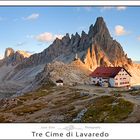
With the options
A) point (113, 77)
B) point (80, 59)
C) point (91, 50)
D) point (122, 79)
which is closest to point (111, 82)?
point (122, 79)

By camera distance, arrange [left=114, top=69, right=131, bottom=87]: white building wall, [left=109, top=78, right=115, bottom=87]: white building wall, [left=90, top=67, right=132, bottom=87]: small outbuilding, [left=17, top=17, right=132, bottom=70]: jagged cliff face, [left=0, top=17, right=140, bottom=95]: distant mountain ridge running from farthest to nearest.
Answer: [left=17, top=17, right=132, bottom=70]: jagged cliff face → [left=0, top=17, right=140, bottom=95]: distant mountain ridge → [left=109, top=78, right=115, bottom=87]: white building wall → [left=114, top=69, right=131, bottom=87]: white building wall → [left=90, top=67, right=132, bottom=87]: small outbuilding

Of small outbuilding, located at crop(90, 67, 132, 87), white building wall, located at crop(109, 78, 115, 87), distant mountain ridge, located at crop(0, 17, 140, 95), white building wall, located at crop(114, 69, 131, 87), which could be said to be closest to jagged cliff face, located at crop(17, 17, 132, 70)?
distant mountain ridge, located at crop(0, 17, 140, 95)

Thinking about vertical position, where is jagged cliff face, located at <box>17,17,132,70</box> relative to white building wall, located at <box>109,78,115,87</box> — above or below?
above

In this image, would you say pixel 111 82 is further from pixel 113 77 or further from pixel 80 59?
pixel 80 59

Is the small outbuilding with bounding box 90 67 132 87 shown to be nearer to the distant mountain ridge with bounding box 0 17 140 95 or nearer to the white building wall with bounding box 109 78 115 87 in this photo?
the white building wall with bounding box 109 78 115 87

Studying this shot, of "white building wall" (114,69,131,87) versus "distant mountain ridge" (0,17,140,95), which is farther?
"distant mountain ridge" (0,17,140,95)

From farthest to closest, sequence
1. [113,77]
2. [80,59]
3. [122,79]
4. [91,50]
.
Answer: [80,59] < [91,50] < [122,79] < [113,77]

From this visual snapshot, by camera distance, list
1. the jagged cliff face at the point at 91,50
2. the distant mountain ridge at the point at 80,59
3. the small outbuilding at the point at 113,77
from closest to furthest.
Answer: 1. the small outbuilding at the point at 113,77
2. the distant mountain ridge at the point at 80,59
3. the jagged cliff face at the point at 91,50

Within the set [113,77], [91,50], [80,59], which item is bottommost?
[113,77]

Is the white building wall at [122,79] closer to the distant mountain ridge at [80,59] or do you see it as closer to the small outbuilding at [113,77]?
the small outbuilding at [113,77]

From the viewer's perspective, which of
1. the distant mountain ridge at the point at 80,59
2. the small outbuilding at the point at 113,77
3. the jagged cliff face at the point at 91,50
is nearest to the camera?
the small outbuilding at the point at 113,77

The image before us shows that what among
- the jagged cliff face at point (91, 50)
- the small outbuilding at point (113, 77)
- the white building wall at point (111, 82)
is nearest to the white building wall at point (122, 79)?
the small outbuilding at point (113, 77)

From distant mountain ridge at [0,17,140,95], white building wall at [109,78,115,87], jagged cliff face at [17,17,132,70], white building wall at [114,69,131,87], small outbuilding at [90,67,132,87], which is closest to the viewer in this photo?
small outbuilding at [90,67,132,87]

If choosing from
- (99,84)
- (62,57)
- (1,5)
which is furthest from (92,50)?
(1,5)
